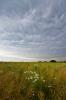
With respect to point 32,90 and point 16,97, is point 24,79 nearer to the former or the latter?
point 32,90

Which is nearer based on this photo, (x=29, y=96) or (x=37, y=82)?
(x=29, y=96)

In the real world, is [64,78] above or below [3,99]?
above

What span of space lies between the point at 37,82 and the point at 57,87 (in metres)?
0.79

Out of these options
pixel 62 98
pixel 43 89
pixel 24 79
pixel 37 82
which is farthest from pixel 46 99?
pixel 24 79

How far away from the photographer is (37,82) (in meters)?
6.51

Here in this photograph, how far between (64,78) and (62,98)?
219cm

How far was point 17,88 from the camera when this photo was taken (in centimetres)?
582

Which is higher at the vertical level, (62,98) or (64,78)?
(64,78)

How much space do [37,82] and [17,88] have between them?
94 centimetres

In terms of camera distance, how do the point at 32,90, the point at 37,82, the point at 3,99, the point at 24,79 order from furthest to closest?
the point at 24,79 → the point at 37,82 → the point at 32,90 → the point at 3,99

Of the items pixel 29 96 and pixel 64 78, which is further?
pixel 64 78

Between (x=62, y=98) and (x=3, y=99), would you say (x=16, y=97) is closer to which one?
(x=3, y=99)


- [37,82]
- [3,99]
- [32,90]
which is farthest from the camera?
[37,82]

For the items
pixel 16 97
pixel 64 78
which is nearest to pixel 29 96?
pixel 16 97
